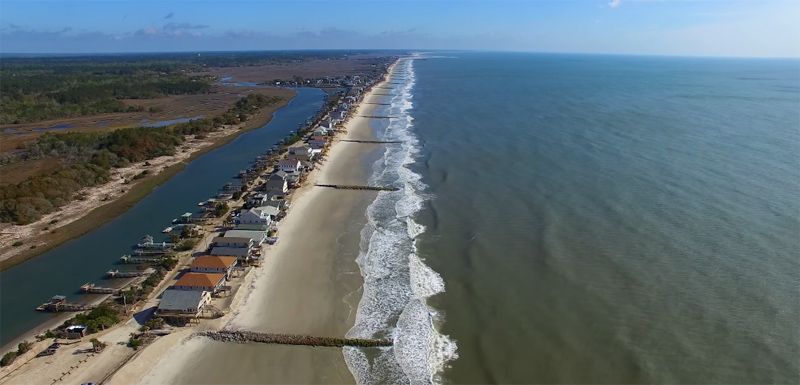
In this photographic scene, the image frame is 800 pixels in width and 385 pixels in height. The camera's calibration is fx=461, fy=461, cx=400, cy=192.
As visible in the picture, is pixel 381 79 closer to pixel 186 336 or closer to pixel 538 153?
pixel 538 153

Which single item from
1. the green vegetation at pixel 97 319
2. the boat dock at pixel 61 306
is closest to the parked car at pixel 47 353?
the green vegetation at pixel 97 319

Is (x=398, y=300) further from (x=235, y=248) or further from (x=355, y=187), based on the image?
(x=355, y=187)

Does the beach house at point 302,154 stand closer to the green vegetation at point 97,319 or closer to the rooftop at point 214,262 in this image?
the rooftop at point 214,262

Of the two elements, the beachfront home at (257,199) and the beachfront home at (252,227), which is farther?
the beachfront home at (257,199)

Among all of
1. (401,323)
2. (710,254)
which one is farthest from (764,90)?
(401,323)

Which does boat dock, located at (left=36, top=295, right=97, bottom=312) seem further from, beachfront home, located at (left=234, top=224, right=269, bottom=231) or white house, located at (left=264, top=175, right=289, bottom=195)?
white house, located at (left=264, top=175, right=289, bottom=195)
